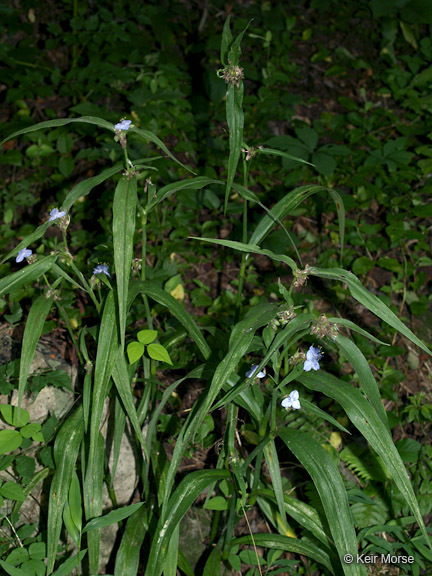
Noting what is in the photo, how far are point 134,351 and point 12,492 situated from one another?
64 centimetres

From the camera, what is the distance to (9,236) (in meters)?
2.66

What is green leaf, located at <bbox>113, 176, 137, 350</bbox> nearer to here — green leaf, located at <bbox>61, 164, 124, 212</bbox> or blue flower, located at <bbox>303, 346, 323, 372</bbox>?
green leaf, located at <bbox>61, 164, 124, 212</bbox>

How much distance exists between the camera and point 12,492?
1693mm

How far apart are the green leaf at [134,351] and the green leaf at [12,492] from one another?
598 millimetres

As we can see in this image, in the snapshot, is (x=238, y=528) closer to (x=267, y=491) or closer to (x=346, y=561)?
(x=267, y=491)

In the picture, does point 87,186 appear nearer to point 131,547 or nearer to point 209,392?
point 209,392

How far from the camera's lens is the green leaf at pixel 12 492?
66.3 inches

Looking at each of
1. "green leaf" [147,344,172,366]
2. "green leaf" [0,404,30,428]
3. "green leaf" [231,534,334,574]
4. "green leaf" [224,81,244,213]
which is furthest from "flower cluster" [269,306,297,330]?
"green leaf" [0,404,30,428]

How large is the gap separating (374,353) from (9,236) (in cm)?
186

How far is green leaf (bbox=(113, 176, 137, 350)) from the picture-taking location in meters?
1.21

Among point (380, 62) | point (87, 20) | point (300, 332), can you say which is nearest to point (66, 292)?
point (300, 332)

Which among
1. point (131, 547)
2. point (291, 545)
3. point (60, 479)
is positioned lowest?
point (291, 545)

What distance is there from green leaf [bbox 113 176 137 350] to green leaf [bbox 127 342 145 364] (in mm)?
293

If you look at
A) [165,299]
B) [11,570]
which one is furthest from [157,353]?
[11,570]
